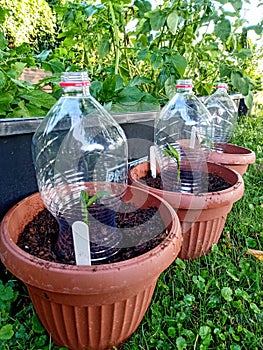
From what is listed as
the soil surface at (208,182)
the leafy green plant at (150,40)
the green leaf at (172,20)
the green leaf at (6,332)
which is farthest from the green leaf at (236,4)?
the green leaf at (6,332)

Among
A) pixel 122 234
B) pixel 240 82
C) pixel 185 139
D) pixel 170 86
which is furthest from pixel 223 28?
pixel 122 234

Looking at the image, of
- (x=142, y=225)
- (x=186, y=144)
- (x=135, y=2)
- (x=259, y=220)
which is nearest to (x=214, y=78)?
(x=135, y=2)

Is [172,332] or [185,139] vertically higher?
[185,139]

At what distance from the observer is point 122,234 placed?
813 millimetres

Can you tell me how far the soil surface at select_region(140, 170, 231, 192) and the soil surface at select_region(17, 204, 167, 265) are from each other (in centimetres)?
23

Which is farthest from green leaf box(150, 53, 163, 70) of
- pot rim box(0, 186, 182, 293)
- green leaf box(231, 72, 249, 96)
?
pot rim box(0, 186, 182, 293)

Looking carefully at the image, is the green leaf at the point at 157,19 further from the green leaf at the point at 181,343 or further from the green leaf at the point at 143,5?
the green leaf at the point at 181,343

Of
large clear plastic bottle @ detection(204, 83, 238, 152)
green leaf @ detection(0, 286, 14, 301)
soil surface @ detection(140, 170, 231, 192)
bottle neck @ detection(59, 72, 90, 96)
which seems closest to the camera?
bottle neck @ detection(59, 72, 90, 96)

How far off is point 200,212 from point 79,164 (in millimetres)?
396

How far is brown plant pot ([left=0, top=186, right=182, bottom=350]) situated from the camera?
564 millimetres

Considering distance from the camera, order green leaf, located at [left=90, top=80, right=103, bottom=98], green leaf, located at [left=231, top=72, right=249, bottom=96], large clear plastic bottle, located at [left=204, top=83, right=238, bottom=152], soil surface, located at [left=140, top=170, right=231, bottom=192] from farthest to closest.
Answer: large clear plastic bottle, located at [left=204, top=83, right=238, bottom=152] → green leaf, located at [left=231, top=72, right=249, bottom=96] → green leaf, located at [left=90, top=80, right=103, bottom=98] → soil surface, located at [left=140, top=170, right=231, bottom=192]

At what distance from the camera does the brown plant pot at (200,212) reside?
3.05 ft

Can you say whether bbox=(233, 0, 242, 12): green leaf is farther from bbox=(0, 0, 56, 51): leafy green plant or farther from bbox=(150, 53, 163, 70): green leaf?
bbox=(0, 0, 56, 51): leafy green plant

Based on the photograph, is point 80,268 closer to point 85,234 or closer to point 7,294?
point 85,234
